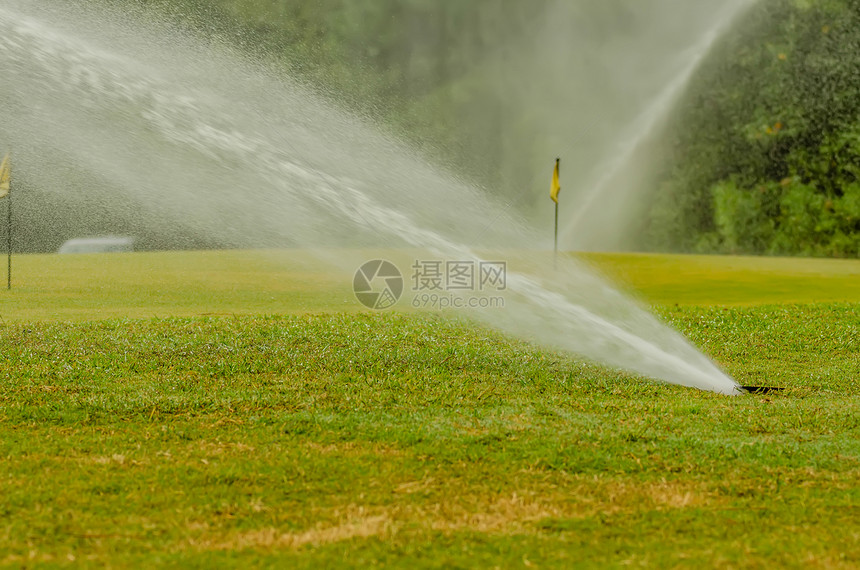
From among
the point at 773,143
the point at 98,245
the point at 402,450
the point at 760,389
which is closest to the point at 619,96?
the point at 773,143

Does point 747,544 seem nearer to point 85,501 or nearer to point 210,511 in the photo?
point 210,511

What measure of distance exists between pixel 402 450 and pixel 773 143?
30853 mm

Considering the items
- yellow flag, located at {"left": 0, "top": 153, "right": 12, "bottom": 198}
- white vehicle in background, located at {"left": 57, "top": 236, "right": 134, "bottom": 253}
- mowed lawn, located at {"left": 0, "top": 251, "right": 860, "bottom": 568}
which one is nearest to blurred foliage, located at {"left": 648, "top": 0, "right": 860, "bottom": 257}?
white vehicle in background, located at {"left": 57, "top": 236, "right": 134, "bottom": 253}

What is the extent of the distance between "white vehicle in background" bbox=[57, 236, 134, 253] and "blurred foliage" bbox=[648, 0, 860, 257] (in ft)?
62.2

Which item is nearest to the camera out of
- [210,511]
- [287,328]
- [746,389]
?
[210,511]

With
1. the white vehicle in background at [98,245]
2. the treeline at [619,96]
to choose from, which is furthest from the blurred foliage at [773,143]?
the white vehicle in background at [98,245]

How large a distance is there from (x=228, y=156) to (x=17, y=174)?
18.7 metres

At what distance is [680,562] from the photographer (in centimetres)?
371

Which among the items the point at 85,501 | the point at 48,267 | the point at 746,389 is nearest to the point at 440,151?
the point at 48,267

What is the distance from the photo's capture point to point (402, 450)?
5.45 metres

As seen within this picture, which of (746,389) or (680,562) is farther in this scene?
(746,389)

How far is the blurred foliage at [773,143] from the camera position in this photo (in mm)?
32344

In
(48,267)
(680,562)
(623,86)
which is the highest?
(623,86)

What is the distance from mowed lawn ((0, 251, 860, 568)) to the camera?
391 cm
